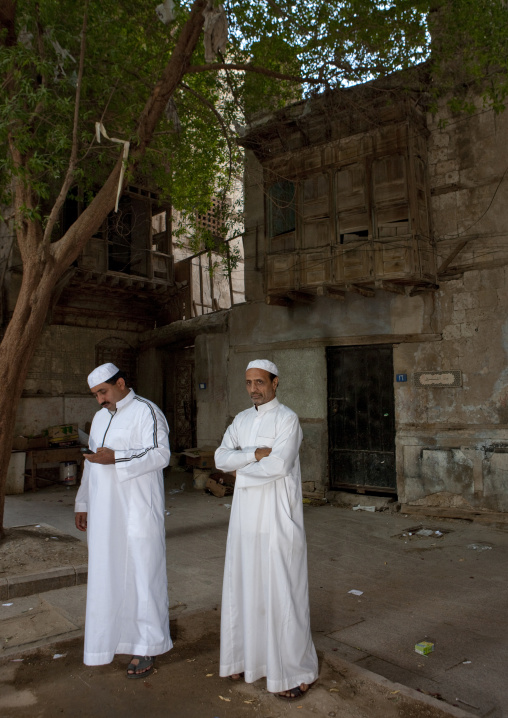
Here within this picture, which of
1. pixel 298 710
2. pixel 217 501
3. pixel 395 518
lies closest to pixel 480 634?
pixel 298 710

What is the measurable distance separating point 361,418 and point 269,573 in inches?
276

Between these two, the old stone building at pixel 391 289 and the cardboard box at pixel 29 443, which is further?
the cardboard box at pixel 29 443

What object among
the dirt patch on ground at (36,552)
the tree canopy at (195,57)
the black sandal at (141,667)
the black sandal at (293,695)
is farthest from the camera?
the tree canopy at (195,57)

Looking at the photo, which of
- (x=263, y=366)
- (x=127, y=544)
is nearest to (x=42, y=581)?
(x=127, y=544)

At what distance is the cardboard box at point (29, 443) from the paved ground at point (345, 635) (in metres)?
5.49

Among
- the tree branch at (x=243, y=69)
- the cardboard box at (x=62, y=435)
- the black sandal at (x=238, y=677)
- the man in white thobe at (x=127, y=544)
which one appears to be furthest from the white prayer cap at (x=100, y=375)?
the cardboard box at (x=62, y=435)

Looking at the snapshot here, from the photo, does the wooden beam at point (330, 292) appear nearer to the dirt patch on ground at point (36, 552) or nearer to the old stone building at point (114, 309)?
the old stone building at point (114, 309)

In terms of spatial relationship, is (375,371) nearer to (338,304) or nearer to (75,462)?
(338,304)

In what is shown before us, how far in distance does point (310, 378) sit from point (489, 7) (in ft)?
20.5

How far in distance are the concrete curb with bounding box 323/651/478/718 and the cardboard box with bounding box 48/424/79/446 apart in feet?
33.1

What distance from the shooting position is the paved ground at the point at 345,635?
3.23 meters

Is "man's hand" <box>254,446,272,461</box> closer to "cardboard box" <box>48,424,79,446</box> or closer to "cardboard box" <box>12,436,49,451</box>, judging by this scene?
"cardboard box" <box>12,436,49,451</box>

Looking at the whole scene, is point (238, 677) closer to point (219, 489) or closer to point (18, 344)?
point (18, 344)

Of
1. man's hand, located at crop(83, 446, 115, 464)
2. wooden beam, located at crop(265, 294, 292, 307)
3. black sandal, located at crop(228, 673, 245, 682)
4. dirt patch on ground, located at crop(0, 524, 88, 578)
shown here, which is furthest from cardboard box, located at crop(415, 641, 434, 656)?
wooden beam, located at crop(265, 294, 292, 307)
